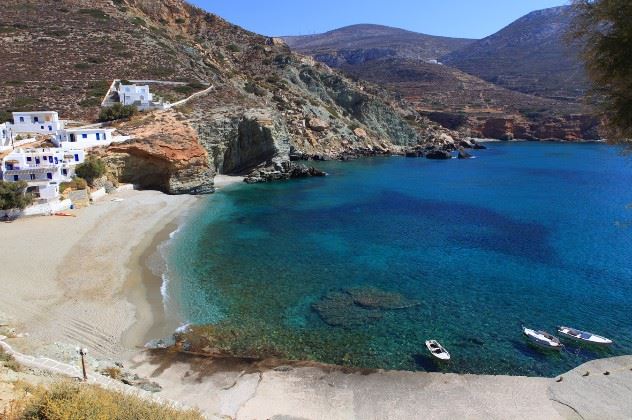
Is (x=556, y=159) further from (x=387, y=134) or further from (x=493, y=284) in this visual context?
(x=493, y=284)

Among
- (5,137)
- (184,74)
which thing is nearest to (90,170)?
(5,137)

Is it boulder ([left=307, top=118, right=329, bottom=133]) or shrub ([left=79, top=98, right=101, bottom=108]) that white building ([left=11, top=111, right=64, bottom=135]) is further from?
boulder ([left=307, top=118, right=329, bottom=133])

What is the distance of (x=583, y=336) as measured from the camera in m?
17.5

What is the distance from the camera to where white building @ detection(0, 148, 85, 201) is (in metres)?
31.6

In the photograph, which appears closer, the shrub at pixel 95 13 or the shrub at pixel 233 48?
the shrub at pixel 95 13

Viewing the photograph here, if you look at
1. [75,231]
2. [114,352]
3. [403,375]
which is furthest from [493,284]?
[75,231]

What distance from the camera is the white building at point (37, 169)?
31594 mm

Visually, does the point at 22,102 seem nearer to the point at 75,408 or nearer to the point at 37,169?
the point at 37,169

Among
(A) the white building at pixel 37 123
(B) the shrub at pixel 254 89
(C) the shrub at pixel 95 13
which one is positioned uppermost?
(C) the shrub at pixel 95 13

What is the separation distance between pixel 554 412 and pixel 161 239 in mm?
23772

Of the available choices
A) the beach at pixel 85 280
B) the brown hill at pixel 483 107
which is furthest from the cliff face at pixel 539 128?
the beach at pixel 85 280

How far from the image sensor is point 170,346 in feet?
55.5

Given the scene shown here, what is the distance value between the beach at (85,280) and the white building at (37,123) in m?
12.6

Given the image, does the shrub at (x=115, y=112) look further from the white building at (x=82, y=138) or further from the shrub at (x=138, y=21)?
the shrub at (x=138, y=21)
